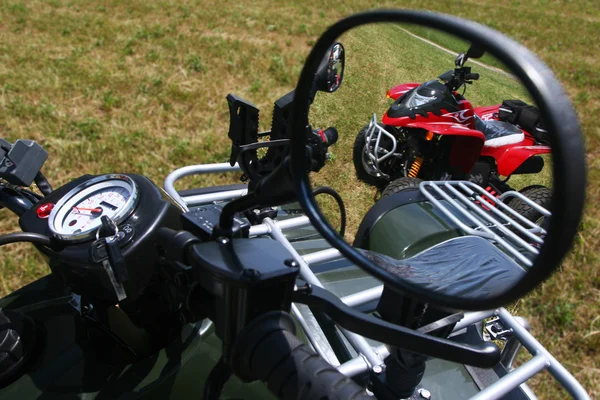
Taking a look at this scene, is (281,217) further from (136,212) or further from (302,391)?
(302,391)

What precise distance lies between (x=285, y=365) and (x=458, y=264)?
87cm

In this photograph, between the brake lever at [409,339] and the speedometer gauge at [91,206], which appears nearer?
the brake lever at [409,339]

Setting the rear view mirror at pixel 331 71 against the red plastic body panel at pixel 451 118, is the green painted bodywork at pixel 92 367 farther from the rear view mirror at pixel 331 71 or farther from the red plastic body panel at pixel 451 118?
the red plastic body panel at pixel 451 118

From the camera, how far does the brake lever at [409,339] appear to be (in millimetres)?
800

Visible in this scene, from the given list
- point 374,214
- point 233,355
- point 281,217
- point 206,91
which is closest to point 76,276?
point 233,355

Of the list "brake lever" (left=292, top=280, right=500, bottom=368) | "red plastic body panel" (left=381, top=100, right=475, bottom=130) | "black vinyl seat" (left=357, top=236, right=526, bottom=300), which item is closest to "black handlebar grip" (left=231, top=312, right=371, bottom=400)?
"brake lever" (left=292, top=280, right=500, bottom=368)

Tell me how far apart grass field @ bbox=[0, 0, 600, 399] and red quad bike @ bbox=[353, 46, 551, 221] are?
0.99 feet

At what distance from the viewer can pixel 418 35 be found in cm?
74

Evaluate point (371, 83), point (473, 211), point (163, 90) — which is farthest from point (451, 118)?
point (163, 90)

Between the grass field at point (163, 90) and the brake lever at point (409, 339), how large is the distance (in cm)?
53

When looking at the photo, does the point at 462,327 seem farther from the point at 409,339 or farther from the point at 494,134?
the point at 494,134

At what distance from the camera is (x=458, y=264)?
1461 mm

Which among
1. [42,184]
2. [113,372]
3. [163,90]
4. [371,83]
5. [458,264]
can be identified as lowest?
[163,90]

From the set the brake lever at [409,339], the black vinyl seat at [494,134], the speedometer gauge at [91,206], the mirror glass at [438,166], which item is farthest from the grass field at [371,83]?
the black vinyl seat at [494,134]
